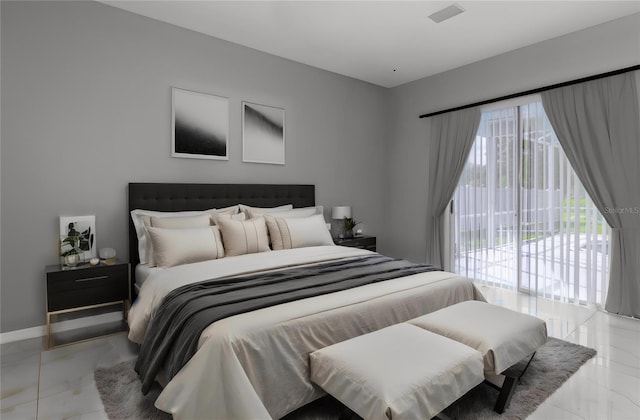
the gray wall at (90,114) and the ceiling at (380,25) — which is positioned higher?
the ceiling at (380,25)

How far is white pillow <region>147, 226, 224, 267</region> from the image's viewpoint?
2.81 m

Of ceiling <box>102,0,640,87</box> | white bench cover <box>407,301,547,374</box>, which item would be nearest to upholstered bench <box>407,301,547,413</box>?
white bench cover <box>407,301,547,374</box>

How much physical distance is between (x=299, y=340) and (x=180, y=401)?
586 millimetres

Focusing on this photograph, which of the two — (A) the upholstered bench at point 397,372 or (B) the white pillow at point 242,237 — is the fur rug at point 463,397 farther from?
(B) the white pillow at point 242,237

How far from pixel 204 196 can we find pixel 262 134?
3.28ft

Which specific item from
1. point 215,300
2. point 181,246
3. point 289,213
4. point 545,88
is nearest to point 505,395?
point 215,300

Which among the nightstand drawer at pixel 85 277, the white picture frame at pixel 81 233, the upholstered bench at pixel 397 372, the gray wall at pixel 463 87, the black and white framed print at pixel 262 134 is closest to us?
the upholstered bench at pixel 397 372

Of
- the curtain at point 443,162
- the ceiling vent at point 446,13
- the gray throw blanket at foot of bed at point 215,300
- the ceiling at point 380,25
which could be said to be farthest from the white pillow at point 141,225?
the curtain at point 443,162

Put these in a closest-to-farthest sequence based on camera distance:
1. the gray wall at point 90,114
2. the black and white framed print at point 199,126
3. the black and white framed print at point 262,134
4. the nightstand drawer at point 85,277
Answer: the nightstand drawer at point 85,277
the gray wall at point 90,114
the black and white framed print at point 199,126
the black and white framed print at point 262,134

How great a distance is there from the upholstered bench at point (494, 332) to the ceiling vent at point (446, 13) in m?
2.44

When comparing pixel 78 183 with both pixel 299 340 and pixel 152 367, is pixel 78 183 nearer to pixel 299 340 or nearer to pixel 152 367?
pixel 152 367

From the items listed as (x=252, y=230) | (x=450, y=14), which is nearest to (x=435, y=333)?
(x=252, y=230)

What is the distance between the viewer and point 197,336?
172 cm

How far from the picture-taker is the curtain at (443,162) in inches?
174
